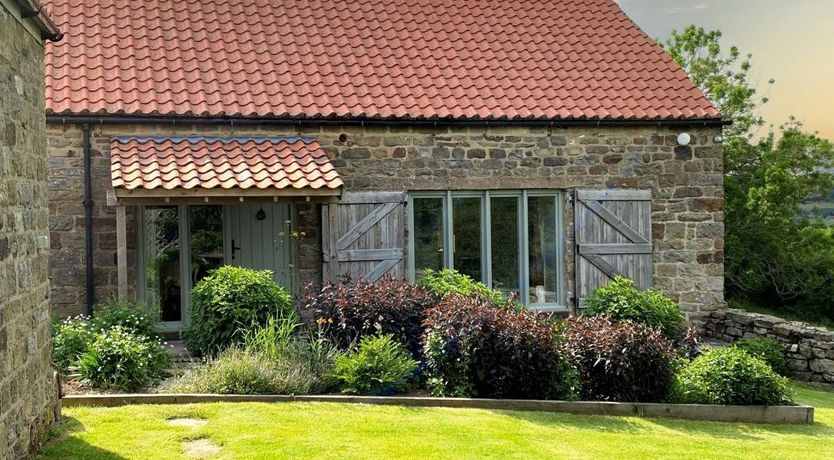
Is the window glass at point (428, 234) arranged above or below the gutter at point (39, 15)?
below

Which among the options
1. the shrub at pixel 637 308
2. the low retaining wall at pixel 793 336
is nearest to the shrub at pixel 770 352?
the low retaining wall at pixel 793 336

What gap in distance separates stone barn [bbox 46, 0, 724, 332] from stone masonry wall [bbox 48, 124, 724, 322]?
3 centimetres

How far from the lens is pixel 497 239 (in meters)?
12.4

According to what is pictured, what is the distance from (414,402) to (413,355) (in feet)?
3.56

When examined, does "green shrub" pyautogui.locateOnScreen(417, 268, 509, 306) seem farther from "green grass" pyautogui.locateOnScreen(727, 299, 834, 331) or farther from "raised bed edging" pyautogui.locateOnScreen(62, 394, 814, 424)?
"green grass" pyautogui.locateOnScreen(727, 299, 834, 331)

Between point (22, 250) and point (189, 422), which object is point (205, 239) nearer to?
point (189, 422)

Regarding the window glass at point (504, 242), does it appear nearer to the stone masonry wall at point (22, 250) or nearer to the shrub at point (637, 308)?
the shrub at point (637, 308)

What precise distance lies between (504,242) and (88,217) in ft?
18.3

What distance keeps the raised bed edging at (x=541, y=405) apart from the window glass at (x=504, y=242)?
438cm

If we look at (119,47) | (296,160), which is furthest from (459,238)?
(119,47)

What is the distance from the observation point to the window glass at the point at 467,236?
1225cm

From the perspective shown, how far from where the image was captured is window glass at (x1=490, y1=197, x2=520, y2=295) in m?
12.4

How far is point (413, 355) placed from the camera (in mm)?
9031

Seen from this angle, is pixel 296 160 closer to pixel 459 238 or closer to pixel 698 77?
pixel 459 238
